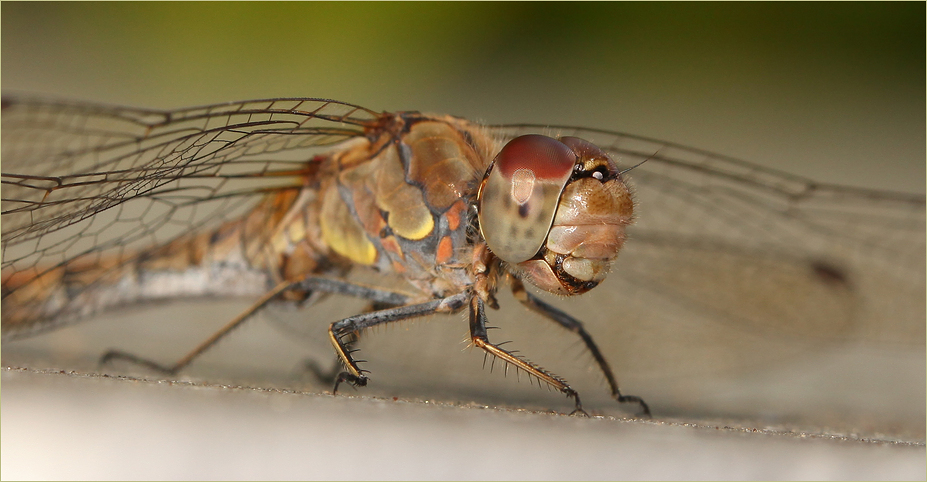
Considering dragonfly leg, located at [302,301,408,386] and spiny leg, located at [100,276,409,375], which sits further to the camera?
dragonfly leg, located at [302,301,408,386]

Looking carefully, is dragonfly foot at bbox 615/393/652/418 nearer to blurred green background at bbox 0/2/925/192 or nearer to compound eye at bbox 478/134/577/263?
compound eye at bbox 478/134/577/263

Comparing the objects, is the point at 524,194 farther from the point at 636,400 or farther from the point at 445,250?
the point at 636,400

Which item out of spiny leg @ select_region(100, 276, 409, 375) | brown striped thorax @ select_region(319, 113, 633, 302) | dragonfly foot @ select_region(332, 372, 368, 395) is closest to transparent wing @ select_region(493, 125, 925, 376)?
brown striped thorax @ select_region(319, 113, 633, 302)

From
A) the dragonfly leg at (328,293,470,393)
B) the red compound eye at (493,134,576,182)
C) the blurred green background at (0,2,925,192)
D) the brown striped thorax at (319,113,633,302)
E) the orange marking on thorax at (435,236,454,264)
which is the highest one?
the blurred green background at (0,2,925,192)

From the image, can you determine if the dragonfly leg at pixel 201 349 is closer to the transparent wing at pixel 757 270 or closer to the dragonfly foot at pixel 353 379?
the dragonfly foot at pixel 353 379

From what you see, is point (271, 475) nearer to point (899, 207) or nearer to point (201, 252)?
point (201, 252)

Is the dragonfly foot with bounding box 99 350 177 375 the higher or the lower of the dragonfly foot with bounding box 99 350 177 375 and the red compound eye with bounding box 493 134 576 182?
the lower

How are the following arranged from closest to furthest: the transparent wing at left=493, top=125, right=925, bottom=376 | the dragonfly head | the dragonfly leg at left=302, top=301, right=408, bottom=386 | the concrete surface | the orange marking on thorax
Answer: the concrete surface → the dragonfly head → the orange marking on thorax → the dragonfly leg at left=302, top=301, right=408, bottom=386 → the transparent wing at left=493, top=125, right=925, bottom=376

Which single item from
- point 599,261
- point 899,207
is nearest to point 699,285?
A: point 899,207
